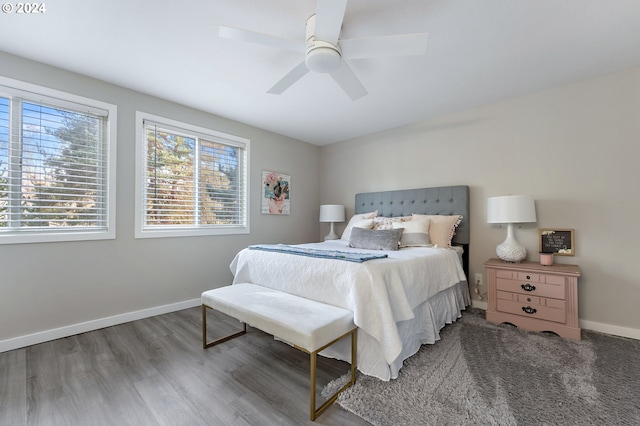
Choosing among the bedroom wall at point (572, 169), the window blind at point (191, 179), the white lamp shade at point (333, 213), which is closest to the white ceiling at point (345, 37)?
the bedroom wall at point (572, 169)

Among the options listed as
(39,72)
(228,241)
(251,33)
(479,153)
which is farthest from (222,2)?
(479,153)

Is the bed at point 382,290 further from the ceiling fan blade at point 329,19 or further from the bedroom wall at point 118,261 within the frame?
the ceiling fan blade at point 329,19

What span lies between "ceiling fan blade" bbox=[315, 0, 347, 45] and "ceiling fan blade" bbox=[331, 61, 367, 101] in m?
0.22

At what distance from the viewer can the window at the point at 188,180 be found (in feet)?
9.62

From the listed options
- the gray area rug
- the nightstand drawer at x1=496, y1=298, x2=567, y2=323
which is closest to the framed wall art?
the gray area rug

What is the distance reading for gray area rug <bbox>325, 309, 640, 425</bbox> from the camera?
1.41 m

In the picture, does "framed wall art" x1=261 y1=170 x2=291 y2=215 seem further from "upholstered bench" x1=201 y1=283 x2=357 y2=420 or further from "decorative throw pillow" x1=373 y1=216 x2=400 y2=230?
"upholstered bench" x1=201 y1=283 x2=357 y2=420

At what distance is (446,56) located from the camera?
2.16 metres

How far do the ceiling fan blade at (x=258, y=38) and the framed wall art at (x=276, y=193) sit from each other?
2.36 metres

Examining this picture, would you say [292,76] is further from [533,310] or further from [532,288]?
[533,310]

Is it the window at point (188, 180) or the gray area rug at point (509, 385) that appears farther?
the window at point (188, 180)

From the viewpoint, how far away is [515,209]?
8.32 ft

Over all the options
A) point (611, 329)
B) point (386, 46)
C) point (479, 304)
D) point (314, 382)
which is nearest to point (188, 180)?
point (386, 46)

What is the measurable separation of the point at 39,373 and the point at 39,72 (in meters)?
2.41
